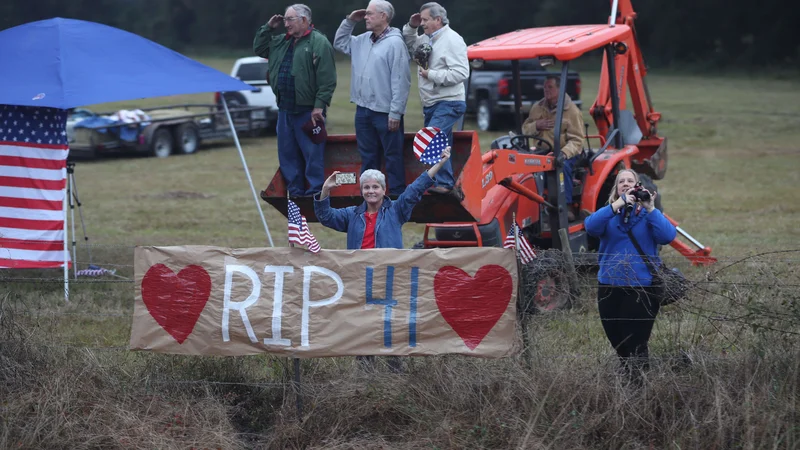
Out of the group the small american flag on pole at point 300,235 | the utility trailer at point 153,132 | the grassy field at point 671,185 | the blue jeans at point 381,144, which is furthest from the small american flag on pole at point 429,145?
the utility trailer at point 153,132

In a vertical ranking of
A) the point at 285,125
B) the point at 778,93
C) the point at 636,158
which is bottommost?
the point at 778,93

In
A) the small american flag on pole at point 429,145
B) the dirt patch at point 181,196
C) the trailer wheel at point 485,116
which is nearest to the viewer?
the small american flag on pole at point 429,145

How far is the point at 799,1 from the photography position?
140 ft

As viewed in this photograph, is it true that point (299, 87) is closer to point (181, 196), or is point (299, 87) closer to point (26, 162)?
point (26, 162)

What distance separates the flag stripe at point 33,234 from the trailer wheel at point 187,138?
13.1m

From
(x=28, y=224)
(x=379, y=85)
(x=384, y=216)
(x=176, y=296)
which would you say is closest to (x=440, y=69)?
(x=379, y=85)

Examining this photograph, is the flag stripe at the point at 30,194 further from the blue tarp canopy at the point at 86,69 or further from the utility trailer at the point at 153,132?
the utility trailer at the point at 153,132

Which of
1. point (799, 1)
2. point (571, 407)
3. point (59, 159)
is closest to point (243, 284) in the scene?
point (571, 407)

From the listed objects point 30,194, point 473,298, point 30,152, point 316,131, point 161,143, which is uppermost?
point 316,131

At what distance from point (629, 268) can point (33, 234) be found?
7.41m

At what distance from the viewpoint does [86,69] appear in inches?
452

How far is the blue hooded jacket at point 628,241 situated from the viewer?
21.3 ft

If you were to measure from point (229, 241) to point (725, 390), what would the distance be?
924cm

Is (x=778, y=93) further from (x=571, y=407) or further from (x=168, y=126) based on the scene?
(x=571, y=407)
